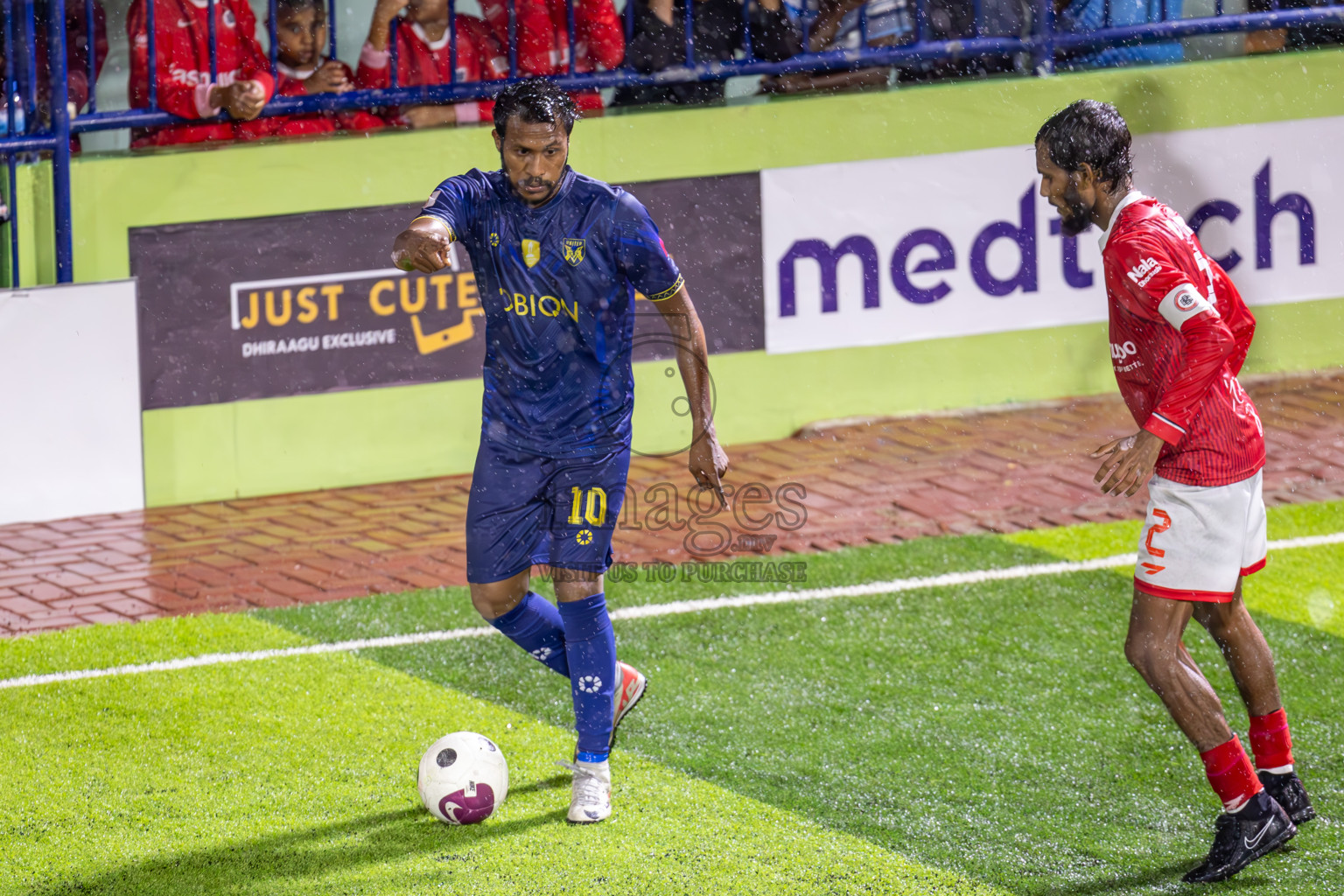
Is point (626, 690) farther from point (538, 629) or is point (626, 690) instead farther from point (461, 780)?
point (461, 780)

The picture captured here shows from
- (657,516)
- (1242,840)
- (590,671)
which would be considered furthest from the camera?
(657,516)

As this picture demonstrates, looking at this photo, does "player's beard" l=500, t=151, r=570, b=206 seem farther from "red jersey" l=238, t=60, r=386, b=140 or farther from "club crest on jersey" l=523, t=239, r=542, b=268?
"red jersey" l=238, t=60, r=386, b=140

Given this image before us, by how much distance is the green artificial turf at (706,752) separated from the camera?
4816 millimetres

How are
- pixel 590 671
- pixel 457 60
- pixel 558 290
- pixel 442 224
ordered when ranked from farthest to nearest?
1. pixel 457 60
2. pixel 590 671
3. pixel 558 290
4. pixel 442 224

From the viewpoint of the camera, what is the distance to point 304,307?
927 cm

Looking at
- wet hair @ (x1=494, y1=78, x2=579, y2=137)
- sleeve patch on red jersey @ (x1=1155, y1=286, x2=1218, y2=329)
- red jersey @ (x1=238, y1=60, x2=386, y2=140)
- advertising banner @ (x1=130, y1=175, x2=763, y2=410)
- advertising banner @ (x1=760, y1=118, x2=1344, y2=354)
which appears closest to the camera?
sleeve patch on red jersey @ (x1=1155, y1=286, x2=1218, y2=329)

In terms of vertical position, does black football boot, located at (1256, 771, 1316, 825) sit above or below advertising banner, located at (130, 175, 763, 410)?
below

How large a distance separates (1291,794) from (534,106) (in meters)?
2.98

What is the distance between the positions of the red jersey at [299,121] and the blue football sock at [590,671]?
16.1ft

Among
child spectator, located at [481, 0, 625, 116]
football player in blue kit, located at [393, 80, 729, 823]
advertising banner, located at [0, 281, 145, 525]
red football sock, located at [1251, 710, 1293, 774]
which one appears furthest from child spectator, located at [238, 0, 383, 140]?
red football sock, located at [1251, 710, 1293, 774]

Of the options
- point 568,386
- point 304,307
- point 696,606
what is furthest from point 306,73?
point 568,386

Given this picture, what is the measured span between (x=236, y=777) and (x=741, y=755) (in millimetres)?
1668

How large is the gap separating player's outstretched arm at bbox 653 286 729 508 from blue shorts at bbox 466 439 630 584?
253 millimetres

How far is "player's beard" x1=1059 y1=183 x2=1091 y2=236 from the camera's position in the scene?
476 cm
